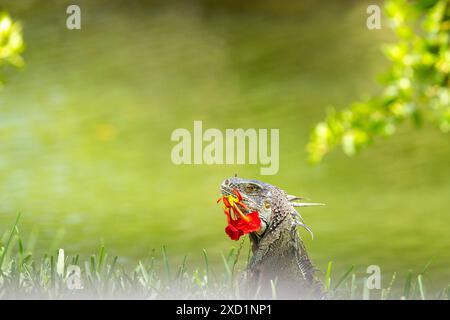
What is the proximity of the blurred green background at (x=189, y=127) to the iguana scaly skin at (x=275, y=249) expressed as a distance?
0.92 meters

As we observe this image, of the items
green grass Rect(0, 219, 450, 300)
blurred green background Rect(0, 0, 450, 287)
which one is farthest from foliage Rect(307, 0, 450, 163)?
blurred green background Rect(0, 0, 450, 287)

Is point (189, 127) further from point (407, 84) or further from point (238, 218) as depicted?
point (238, 218)

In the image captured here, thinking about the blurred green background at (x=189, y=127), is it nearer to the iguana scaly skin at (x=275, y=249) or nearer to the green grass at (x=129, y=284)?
the green grass at (x=129, y=284)

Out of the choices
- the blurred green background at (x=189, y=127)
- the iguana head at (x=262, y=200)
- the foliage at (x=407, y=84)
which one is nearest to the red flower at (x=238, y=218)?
the iguana head at (x=262, y=200)

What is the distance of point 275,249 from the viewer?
1.91 meters

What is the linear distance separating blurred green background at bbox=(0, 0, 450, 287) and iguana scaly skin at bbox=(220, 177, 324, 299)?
0.92 metres

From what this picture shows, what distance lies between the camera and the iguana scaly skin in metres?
1.89

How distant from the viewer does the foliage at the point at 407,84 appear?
80.9 inches

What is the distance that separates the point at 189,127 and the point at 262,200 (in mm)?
3515

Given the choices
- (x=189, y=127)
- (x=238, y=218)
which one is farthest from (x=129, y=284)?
(x=189, y=127)

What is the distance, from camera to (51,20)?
7.68 metres

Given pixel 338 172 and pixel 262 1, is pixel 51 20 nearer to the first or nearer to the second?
pixel 262 1

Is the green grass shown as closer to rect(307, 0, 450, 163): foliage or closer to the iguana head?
the iguana head

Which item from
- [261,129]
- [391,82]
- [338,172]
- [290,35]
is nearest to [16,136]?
[261,129]
